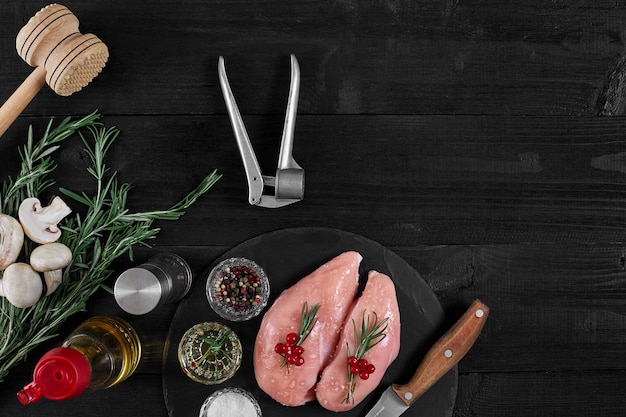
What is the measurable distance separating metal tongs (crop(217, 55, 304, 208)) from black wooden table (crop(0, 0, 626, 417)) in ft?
0.19

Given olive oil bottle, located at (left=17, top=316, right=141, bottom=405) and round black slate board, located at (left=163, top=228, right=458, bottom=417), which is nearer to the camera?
olive oil bottle, located at (left=17, top=316, right=141, bottom=405)

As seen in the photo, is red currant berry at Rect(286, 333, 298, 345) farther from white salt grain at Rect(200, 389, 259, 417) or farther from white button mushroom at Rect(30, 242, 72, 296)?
white button mushroom at Rect(30, 242, 72, 296)

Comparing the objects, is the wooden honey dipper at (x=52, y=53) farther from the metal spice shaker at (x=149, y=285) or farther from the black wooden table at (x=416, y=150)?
the metal spice shaker at (x=149, y=285)

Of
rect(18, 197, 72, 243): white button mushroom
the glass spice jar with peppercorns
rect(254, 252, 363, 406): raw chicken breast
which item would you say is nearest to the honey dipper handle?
rect(18, 197, 72, 243): white button mushroom

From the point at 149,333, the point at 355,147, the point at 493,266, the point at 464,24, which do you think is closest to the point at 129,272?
the point at 149,333

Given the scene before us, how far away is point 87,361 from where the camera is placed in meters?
1.08

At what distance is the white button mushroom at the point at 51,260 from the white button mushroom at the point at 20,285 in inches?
0.8

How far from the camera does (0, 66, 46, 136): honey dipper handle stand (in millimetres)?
1185

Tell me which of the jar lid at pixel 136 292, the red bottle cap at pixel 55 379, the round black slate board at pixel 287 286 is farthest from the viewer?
the round black slate board at pixel 287 286

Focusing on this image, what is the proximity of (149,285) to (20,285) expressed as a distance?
24 cm

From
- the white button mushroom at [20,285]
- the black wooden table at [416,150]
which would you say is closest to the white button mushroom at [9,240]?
the white button mushroom at [20,285]

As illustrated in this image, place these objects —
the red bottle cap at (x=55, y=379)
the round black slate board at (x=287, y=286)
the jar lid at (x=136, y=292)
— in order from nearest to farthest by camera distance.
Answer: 1. the red bottle cap at (x=55, y=379)
2. the jar lid at (x=136, y=292)
3. the round black slate board at (x=287, y=286)

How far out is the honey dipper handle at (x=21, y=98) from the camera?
3.89 feet

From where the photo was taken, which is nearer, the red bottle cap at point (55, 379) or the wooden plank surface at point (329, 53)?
the red bottle cap at point (55, 379)
